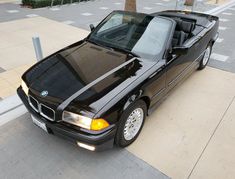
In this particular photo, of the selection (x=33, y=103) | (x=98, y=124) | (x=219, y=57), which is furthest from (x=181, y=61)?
(x=219, y=57)

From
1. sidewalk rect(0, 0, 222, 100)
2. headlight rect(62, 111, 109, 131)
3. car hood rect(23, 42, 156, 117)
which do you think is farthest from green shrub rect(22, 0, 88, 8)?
headlight rect(62, 111, 109, 131)

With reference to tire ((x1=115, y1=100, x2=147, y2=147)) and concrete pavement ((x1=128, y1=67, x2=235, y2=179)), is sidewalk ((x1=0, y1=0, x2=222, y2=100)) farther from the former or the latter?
concrete pavement ((x1=128, y1=67, x2=235, y2=179))

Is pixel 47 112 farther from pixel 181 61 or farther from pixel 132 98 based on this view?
pixel 181 61

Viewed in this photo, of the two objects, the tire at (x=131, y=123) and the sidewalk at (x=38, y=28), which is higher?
the tire at (x=131, y=123)

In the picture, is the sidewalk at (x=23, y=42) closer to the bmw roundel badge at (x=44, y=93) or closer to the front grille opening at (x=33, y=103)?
the front grille opening at (x=33, y=103)

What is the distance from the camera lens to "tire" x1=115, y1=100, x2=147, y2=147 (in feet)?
9.43

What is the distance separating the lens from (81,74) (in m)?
3.04

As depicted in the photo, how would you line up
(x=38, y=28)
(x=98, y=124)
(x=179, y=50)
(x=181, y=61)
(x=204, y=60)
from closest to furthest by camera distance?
(x=98, y=124)
(x=179, y=50)
(x=181, y=61)
(x=204, y=60)
(x=38, y=28)

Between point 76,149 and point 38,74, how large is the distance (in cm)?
112

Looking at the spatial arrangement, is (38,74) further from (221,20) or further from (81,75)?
(221,20)

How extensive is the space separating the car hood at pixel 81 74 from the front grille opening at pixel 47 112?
94mm

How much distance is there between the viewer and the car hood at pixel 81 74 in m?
2.69

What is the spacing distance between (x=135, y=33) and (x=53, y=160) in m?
2.19

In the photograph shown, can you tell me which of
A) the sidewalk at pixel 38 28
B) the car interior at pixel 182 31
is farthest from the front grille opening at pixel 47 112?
the car interior at pixel 182 31
